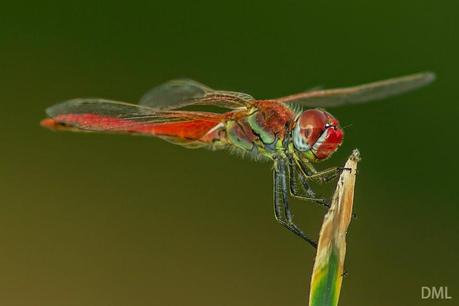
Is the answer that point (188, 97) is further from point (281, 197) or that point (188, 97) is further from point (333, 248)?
point (333, 248)

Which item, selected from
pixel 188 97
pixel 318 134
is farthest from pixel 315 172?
pixel 188 97

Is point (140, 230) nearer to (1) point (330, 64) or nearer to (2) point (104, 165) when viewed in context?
(2) point (104, 165)

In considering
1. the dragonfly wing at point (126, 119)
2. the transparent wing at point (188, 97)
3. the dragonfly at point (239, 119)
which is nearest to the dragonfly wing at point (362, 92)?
the dragonfly at point (239, 119)

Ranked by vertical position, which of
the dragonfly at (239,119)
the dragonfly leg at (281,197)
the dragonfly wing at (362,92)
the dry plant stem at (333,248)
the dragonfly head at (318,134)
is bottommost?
the dry plant stem at (333,248)

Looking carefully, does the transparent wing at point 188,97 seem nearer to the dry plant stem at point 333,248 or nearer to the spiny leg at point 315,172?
the spiny leg at point 315,172

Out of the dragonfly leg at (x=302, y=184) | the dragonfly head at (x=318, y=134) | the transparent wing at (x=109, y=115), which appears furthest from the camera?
the transparent wing at (x=109, y=115)

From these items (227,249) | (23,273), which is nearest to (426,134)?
(227,249)

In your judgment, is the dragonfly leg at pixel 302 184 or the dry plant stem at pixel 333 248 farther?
the dragonfly leg at pixel 302 184

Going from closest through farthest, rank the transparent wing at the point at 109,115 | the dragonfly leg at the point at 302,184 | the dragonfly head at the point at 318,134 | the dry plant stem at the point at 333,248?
the dry plant stem at the point at 333,248
the dragonfly head at the point at 318,134
the dragonfly leg at the point at 302,184
the transparent wing at the point at 109,115

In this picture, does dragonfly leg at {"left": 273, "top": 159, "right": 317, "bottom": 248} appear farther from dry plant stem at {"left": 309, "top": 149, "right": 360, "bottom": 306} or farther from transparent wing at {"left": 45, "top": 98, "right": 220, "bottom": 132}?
dry plant stem at {"left": 309, "top": 149, "right": 360, "bottom": 306}
